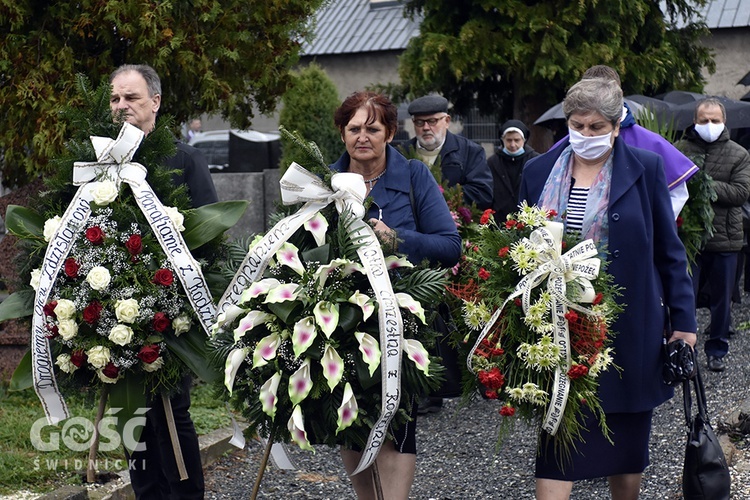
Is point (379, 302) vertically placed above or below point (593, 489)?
above

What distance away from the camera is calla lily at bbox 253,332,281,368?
353 centimetres

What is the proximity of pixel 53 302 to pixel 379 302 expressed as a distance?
1.33 m

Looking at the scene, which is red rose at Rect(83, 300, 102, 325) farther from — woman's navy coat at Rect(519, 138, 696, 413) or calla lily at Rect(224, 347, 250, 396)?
woman's navy coat at Rect(519, 138, 696, 413)

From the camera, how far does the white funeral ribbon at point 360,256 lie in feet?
11.8

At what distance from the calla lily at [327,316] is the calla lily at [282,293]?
0.10 m

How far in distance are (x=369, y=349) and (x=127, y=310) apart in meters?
0.99

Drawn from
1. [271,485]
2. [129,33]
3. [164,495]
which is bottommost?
[271,485]

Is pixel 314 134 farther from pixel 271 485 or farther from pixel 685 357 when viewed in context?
pixel 685 357

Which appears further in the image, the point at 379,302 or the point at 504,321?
the point at 504,321

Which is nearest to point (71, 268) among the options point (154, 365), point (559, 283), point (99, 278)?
point (99, 278)

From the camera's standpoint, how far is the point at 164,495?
15.4 ft

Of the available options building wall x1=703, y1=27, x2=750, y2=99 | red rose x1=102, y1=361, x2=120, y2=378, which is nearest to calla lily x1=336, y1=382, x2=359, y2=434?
red rose x1=102, y1=361, x2=120, y2=378

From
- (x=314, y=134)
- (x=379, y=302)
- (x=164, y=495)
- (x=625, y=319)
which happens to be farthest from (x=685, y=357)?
(x=314, y=134)

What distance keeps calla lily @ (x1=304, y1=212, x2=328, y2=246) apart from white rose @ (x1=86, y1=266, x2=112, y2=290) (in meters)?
0.83
